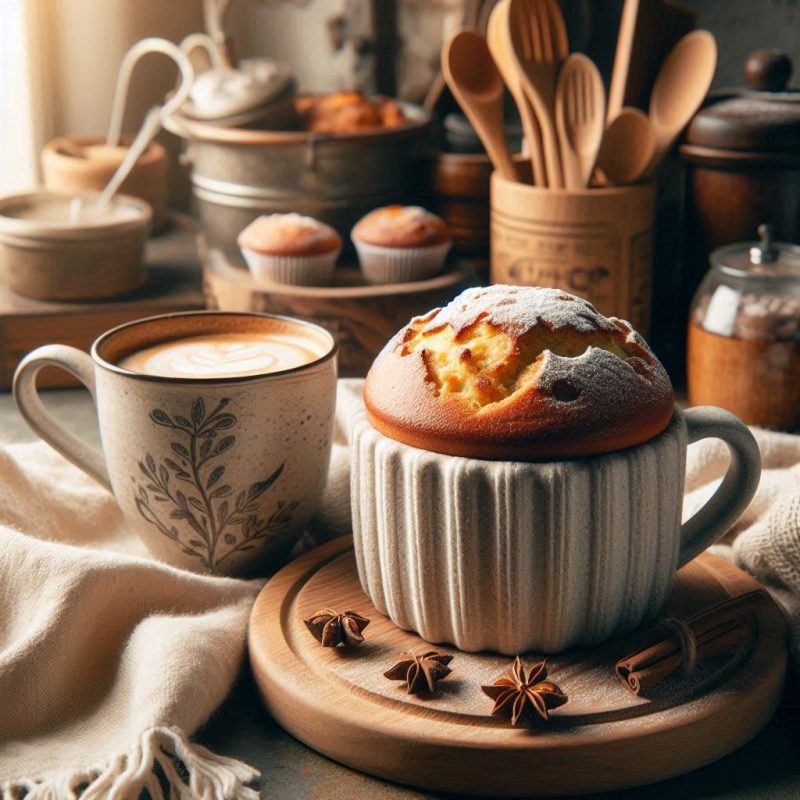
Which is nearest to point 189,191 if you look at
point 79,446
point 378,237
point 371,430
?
point 378,237

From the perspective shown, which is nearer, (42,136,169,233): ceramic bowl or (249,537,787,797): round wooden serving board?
(249,537,787,797): round wooden serving board

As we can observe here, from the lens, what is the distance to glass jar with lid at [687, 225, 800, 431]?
121 cm

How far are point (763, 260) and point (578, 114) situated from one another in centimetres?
28

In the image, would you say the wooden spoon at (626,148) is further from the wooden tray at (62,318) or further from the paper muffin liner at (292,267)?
the wooden tray at (62,318)

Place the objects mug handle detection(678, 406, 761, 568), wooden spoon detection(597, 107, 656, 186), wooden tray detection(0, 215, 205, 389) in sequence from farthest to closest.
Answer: wooden tray detection(0, 215, 205, 389), wooden spoon detection(597, 107, 656, 186), mug handle detection(678, 406, 761, 568)

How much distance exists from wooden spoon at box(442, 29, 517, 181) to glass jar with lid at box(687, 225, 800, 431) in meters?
0.29

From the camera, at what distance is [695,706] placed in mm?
748

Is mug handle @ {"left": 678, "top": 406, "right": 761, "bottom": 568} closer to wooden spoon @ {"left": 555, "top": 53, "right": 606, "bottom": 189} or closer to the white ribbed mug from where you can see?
the white ribbed mug

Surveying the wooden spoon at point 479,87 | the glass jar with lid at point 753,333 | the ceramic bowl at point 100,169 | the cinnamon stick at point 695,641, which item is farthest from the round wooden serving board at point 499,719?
the ceramic bowl at point 100,169

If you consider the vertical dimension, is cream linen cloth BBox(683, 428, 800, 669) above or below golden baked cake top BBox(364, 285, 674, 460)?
below

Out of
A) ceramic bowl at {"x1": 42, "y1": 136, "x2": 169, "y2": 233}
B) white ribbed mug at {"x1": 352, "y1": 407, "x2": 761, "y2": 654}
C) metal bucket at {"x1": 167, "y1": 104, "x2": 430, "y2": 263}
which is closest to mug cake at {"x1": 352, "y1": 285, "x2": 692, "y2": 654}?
white ribbed mug at {"x1": 352, "y1": 407, "x2": 761, "y2": 654}

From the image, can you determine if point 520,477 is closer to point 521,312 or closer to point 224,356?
point 521,312

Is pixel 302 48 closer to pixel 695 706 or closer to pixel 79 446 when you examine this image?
pixel 79 446

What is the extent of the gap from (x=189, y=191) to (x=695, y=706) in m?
1.55
